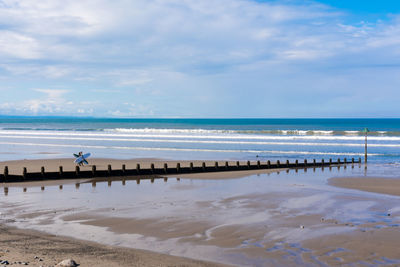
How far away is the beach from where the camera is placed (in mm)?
11039

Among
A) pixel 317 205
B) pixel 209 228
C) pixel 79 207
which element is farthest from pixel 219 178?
pixel 209 228

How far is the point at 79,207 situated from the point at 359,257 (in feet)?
35.6

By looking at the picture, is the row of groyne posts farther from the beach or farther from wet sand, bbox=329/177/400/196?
wet sand, bbox=329/177/400/196

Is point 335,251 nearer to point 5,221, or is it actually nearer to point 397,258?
point 397,258

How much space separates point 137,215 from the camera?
51.6 ft

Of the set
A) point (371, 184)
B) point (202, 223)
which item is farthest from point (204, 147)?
point (202, 223)

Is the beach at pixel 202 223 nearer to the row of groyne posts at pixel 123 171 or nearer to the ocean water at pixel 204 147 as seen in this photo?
the row of groyne posts at pixel 123 171

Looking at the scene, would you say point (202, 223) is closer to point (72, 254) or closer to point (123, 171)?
point (72, 254)

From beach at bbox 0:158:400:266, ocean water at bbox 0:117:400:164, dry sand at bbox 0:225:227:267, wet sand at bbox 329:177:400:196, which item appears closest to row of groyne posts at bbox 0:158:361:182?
beach at bbox 0:158:400:266

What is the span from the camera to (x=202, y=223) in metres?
14.5

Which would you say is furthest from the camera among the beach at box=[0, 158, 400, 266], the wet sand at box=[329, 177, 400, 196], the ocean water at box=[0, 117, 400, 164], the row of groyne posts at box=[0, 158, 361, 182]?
the ocean water at box=[0, 117, 400, 164]

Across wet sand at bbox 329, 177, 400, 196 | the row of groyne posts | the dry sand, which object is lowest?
wet sand at bbox 329, 177, 400, 196

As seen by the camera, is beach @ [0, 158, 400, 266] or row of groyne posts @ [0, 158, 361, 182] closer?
beach @ [0, 158, 400, 266]

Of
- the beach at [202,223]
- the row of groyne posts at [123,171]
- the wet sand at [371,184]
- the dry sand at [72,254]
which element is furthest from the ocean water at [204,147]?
the dry sand at [72,254]
